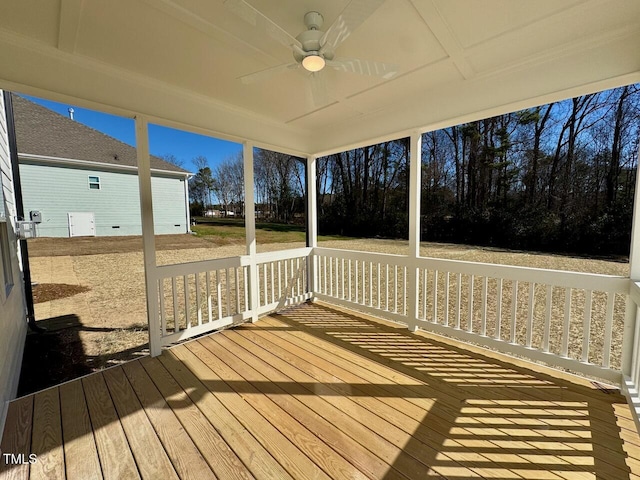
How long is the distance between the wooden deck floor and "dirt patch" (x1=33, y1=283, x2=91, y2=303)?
100 cm

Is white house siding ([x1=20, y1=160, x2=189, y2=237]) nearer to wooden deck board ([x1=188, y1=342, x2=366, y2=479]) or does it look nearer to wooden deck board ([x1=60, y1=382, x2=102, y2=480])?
wooden deck board ([x1=60, y1=382, x2=102, y2=480])

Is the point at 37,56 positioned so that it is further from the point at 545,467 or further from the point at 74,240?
the point at 545,467

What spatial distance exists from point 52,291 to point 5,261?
0.65 metres

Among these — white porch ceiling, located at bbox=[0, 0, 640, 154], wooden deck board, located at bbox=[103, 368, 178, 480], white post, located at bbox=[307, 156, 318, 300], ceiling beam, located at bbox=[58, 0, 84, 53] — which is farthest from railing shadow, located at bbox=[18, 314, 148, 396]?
ceiling beam, located at bbox=[58, 0, 84, 53]

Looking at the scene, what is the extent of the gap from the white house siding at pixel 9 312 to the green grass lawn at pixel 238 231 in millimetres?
1476

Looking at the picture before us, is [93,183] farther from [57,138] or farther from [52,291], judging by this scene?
[52,291]

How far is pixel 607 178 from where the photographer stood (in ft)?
9.96

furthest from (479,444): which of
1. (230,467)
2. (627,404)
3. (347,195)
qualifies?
(347,195)

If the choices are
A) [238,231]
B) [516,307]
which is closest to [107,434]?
[238,231]

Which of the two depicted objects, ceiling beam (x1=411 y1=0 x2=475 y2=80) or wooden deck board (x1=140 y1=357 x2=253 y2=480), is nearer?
wooden deck board (x1=140 y1=357 x2=253 y2=480)

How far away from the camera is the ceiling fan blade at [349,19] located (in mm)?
1235

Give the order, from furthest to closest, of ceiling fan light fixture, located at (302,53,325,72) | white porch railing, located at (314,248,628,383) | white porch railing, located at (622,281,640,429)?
white porch railing, located at (314,248,628,383) < white porch railing, located at (622,281,640,429) < ceiling fan light fixture, located at (302,53,325,72)

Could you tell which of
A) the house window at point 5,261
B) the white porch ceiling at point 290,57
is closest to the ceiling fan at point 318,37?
the white porch ceiling at point 290,57

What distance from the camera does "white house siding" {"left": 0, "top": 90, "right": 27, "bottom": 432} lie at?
175cm
